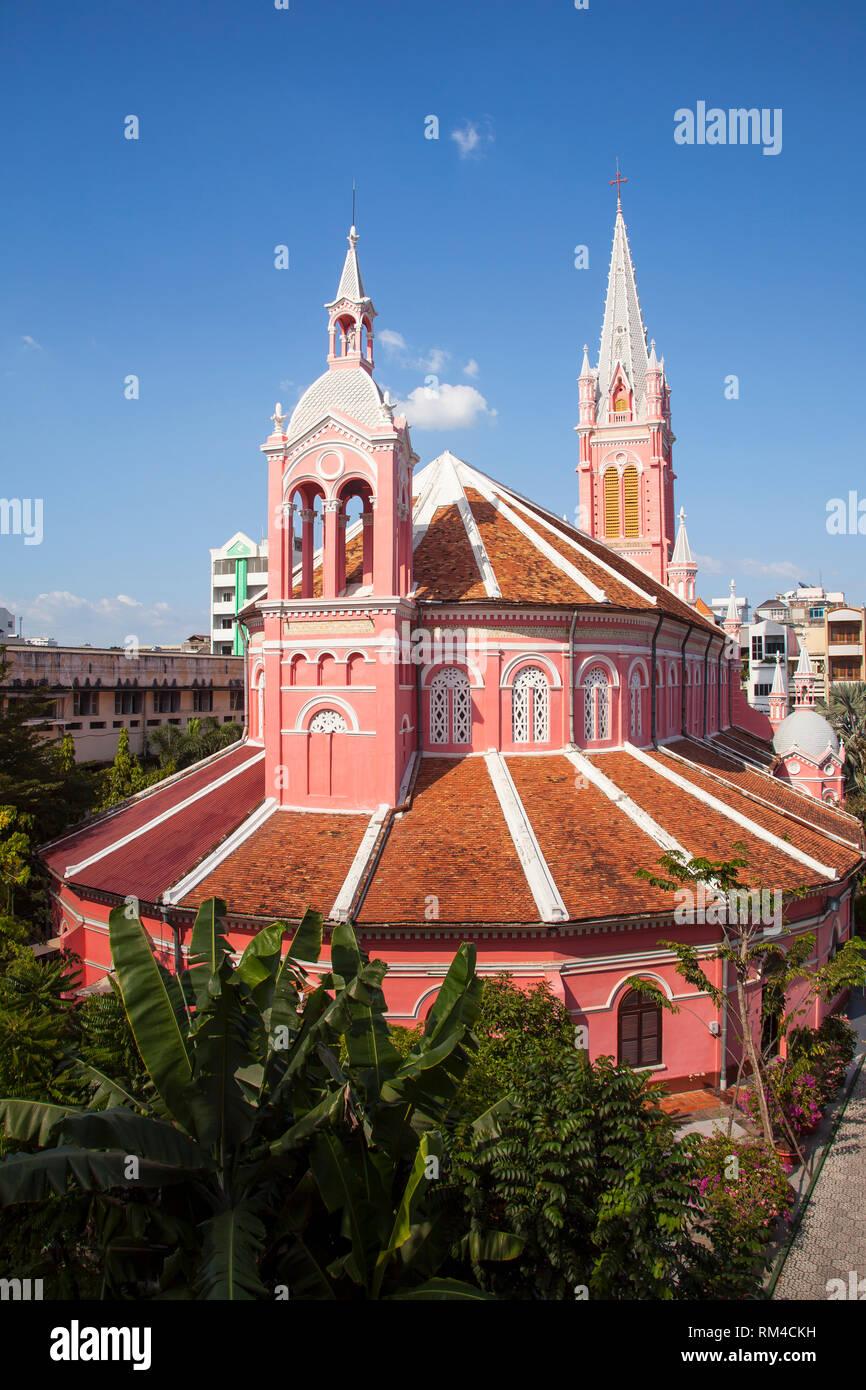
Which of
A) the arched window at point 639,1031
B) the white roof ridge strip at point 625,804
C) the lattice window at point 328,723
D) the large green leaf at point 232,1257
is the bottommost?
the arched window at point 639,1031

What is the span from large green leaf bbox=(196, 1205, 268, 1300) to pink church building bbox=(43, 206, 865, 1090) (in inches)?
309

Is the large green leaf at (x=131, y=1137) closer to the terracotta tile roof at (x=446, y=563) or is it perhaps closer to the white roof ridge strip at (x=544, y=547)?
the terracotta tile roof at (x=446, y=563)

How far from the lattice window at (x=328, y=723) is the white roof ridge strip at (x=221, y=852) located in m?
2.11

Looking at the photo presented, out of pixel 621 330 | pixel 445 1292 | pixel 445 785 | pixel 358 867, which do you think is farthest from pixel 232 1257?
pixel 621 330

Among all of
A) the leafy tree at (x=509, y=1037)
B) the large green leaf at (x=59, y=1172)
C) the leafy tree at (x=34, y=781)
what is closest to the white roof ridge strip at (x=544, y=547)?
the leafy tree at (x=509, y=1037)

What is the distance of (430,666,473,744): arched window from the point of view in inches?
835

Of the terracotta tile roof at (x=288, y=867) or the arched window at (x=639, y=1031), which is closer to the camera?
the terracotta tile roof at (x=288, y=867)

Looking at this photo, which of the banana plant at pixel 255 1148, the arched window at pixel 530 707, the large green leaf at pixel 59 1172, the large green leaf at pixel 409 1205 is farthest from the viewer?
the arched window at pixel 530 707

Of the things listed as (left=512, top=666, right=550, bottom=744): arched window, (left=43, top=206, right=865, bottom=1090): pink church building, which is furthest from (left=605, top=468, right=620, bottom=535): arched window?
(left=512, top=666, right=550, bottom=744): arched window

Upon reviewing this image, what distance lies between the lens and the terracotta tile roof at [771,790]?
25.1 m

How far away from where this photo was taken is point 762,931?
59.4ft
